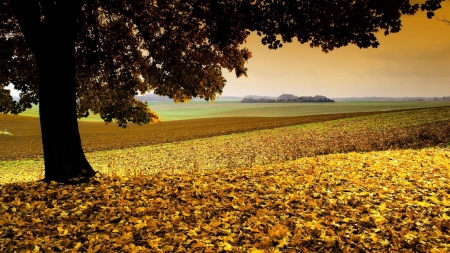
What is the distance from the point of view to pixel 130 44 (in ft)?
47.2

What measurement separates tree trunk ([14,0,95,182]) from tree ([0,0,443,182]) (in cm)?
3

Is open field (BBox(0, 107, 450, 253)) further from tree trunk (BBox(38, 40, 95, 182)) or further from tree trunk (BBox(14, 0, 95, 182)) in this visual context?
tree trunk (BBox(14, 0, 95, 182))

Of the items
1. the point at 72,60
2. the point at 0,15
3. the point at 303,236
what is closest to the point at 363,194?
the point at 303,236

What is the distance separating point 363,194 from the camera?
8711mm

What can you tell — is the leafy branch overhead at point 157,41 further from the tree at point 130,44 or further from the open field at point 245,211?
the open field at point 245,211

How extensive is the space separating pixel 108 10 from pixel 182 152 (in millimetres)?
15427

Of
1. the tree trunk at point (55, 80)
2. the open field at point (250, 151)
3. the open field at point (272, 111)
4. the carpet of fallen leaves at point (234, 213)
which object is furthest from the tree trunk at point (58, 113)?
the open field at point (272, 111)

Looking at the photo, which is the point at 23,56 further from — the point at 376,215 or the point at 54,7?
the point at 376,215

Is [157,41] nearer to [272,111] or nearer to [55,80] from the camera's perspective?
[55,80]

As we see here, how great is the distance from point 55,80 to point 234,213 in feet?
21.5

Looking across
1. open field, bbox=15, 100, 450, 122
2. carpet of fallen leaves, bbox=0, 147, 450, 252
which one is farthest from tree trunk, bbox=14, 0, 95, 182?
open field, bbox=15, 100, 450, 122

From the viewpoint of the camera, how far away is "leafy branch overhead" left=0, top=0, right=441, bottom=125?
9.63 metres

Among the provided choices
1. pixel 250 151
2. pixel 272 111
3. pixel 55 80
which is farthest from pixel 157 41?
pixel 272 111

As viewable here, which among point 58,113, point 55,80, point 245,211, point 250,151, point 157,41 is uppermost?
point 157,41
